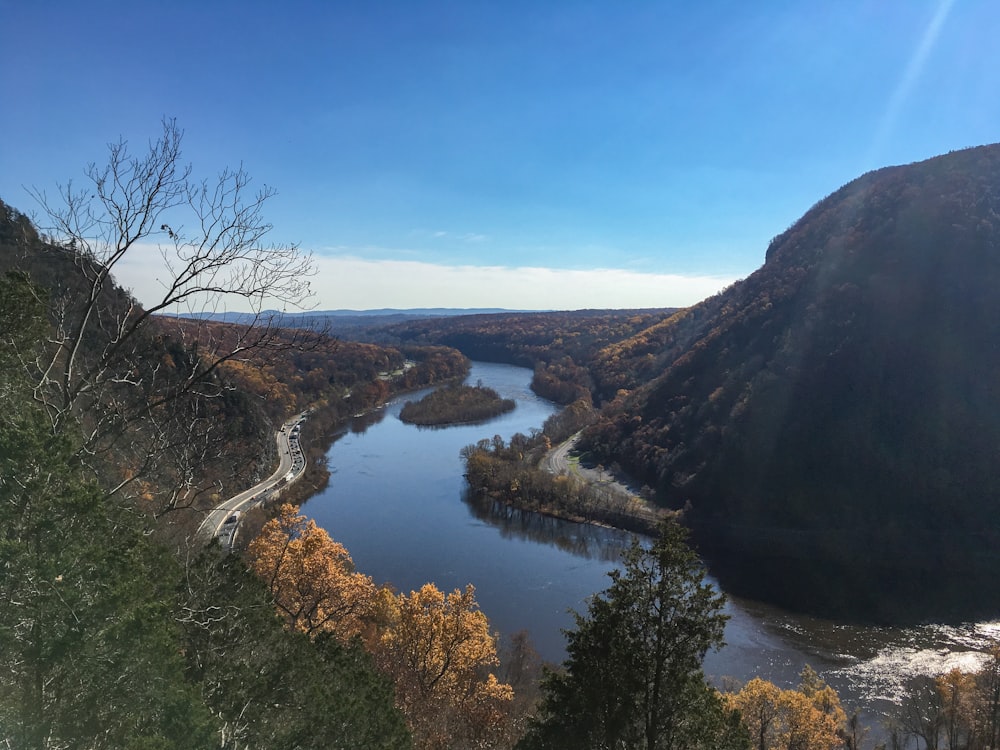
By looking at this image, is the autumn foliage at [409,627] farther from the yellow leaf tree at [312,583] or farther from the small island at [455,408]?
the small island at [455,408]

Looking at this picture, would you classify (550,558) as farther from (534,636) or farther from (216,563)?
(216,563)

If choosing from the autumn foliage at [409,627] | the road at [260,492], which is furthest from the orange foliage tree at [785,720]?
the road at [260,492]

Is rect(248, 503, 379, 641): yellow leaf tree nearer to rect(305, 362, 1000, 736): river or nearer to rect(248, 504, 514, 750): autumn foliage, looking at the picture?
rect(248, 504, 514, 750): autumn foliage

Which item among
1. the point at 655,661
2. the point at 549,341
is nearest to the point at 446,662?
the point at 655,661

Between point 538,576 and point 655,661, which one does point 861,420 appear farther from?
point 655,661

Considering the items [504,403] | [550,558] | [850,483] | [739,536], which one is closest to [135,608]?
[550,558]

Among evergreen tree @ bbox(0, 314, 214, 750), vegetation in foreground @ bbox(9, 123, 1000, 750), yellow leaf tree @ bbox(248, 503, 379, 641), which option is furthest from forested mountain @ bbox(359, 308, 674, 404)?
evergreen tree @ bbox(0, 314, 214, 750)
